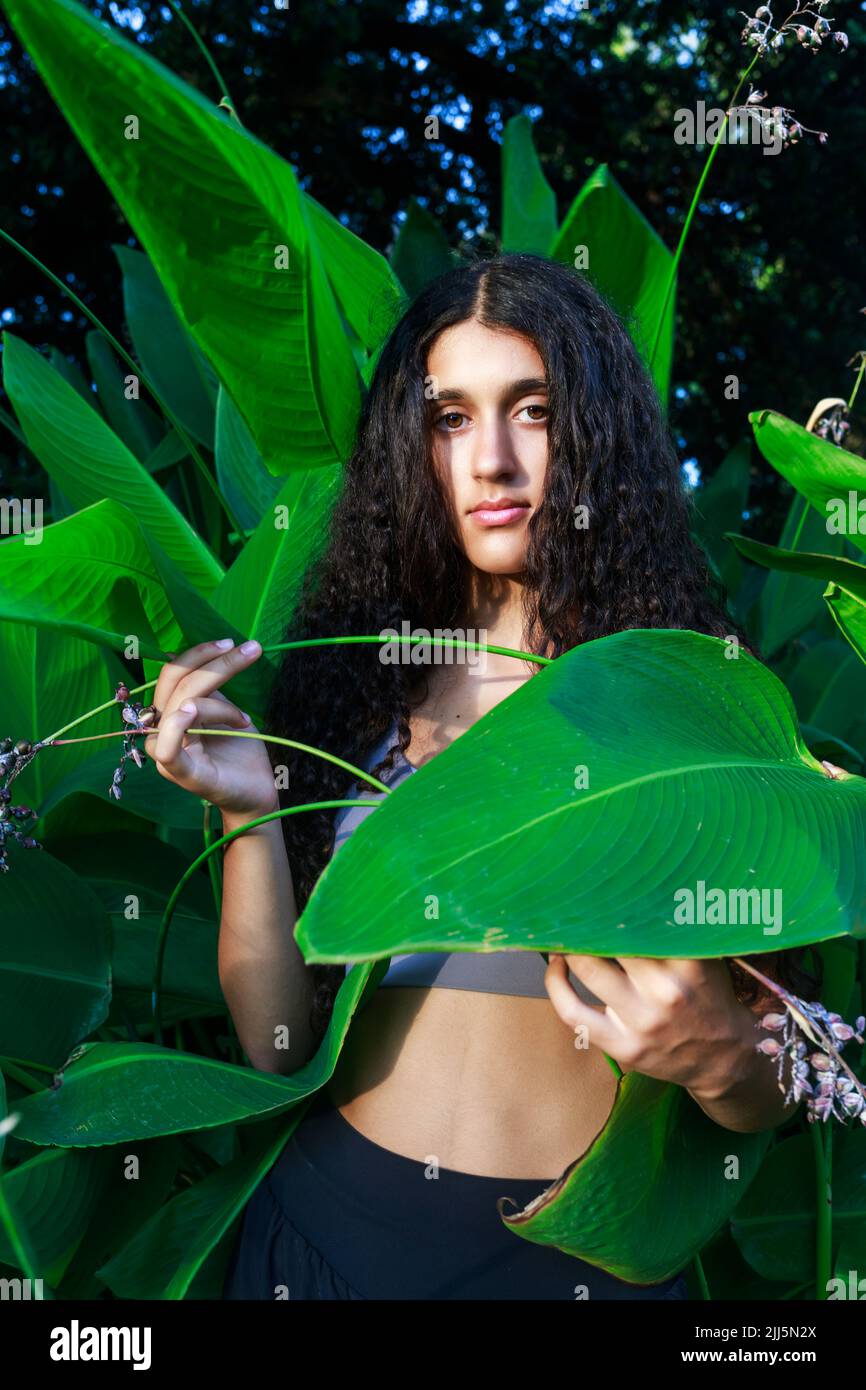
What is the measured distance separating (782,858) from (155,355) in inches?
40.3

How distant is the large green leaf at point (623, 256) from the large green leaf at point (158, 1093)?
574 mm

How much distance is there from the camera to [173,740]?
59 centimetres

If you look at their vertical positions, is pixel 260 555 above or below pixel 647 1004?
above

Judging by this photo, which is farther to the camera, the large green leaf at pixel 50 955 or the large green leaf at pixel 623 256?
the large green leaf at pixel 623 256

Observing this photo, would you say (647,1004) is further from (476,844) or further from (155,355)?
(155,355)

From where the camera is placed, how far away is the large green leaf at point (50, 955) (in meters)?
0.73

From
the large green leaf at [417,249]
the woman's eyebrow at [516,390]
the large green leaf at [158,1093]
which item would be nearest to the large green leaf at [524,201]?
the large green leaf at [417,249]

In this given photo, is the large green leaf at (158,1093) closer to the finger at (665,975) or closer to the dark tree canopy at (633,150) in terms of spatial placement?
the finger at (665,975)

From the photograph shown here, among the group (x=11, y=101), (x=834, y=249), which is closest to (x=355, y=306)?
(x=11, y=101)

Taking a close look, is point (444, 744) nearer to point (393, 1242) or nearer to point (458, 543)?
point (458, 543)

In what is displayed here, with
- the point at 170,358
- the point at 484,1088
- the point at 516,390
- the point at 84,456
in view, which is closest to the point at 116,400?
the point at 170,358

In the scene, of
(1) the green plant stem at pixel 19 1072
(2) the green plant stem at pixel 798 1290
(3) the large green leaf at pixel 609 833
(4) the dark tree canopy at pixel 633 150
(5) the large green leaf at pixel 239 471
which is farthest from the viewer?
(4) the dark tree canopy at pixel 633 150

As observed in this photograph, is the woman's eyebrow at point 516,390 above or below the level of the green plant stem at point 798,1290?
above
